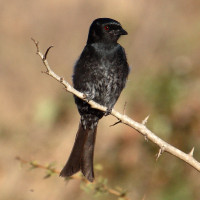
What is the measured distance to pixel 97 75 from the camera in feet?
16.1

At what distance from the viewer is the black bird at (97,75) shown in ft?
16.1

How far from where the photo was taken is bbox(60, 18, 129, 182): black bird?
4910 millimetres

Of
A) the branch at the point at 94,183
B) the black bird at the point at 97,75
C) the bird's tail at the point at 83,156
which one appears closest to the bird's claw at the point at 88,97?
the black bird at the point at 97,75

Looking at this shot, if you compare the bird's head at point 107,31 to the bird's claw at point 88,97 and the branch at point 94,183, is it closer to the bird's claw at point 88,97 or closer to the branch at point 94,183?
the bird's claw at point 88,97

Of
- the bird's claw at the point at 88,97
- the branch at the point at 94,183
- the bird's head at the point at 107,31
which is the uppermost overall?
the bird's head at the point at 107,31

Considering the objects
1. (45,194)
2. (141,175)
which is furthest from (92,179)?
(45,194)

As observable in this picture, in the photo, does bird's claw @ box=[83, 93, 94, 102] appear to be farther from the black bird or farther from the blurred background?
the blurred background

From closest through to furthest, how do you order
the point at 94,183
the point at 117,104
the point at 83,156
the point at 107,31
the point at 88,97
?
the point at 94,183 < the point at 88,97 < the point at 83,156 < the point at 107,31 < the point at 117,104

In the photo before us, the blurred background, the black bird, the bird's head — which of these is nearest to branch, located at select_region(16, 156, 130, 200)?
the blurred background

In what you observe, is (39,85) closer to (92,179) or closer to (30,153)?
(30,153)

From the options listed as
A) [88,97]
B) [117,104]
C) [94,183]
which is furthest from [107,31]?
[117,104]

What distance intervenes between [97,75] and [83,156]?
0.81 meters

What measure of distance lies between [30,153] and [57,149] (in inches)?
16.3

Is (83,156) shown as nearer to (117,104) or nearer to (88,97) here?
(88,97)
